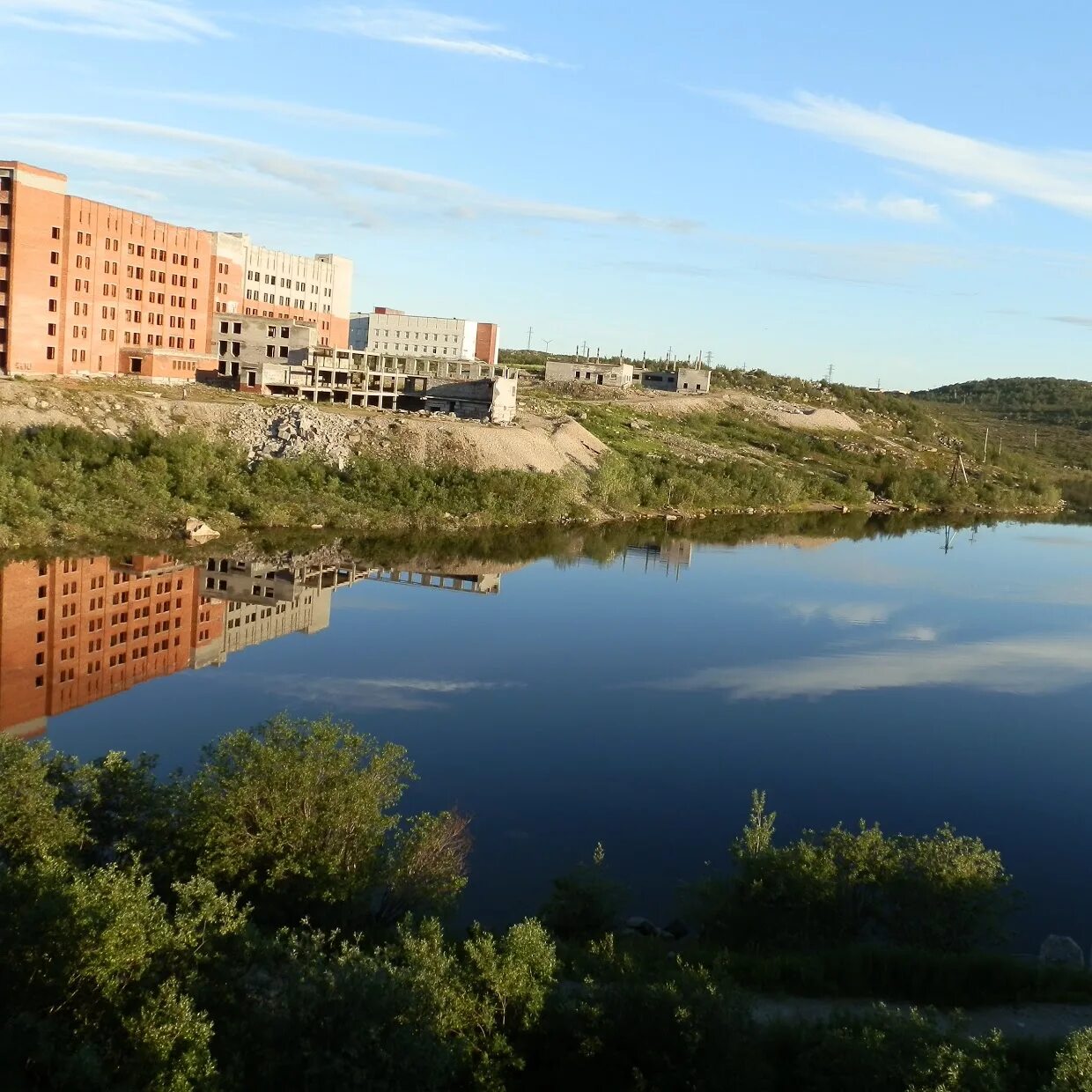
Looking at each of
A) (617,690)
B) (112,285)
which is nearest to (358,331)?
(112,285)

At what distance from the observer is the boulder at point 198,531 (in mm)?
51406

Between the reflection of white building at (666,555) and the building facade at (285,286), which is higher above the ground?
the building facade at (285,286)

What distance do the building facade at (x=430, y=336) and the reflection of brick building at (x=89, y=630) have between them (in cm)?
5674

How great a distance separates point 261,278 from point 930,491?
57.0m

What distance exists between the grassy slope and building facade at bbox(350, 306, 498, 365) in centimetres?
758

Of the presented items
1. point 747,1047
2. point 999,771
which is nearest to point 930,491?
point 999,771

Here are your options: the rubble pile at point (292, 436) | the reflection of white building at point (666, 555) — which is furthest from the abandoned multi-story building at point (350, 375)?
the reflection of white building at point (666, 555)

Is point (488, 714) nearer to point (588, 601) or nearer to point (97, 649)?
point (97, 649)

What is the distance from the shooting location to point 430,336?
329 ft

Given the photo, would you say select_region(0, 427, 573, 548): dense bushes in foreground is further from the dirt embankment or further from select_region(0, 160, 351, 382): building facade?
select_region(0, 160, 351, 382): building facade

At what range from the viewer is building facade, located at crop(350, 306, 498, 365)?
327 feet

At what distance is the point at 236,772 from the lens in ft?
55.4

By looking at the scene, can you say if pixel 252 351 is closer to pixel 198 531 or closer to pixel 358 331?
pixel 198 531

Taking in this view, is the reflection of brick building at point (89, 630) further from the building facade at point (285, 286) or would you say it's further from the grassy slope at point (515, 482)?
the building facade at point (285, 286)
